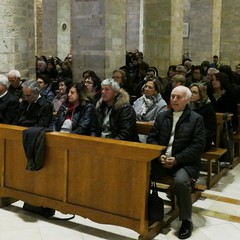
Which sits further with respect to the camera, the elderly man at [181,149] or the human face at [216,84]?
the human face at [216,84]

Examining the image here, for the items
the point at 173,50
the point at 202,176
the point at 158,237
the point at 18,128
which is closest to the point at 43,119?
the point at 18,128


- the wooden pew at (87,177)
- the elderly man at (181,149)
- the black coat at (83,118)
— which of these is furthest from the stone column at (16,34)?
the elderly man at (181,149)

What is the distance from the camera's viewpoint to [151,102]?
6.37 meters

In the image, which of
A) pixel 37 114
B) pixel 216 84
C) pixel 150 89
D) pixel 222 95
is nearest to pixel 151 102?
pixel 150 89

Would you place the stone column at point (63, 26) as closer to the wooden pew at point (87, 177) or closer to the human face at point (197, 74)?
the human face at point (197, 74)

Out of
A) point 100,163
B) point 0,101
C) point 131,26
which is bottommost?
point 100,163

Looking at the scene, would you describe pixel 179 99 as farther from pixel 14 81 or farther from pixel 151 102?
pixel 14 81

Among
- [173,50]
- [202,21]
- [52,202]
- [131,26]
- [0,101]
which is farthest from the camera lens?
[131,26]

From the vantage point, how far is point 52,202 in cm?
491

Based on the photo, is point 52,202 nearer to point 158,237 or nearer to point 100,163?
point 100,163

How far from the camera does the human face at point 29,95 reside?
5570 millimetres

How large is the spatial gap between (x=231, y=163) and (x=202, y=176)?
0.70m

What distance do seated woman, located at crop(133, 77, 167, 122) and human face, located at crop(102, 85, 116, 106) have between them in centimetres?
105

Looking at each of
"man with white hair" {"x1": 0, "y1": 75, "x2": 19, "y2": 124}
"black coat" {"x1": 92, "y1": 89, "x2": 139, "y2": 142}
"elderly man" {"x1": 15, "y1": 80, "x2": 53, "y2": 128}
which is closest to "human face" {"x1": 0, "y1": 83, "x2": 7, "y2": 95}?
"man with white hair" {"x1": 0, "y1": 75, "x2": 19, "y2": 124}
